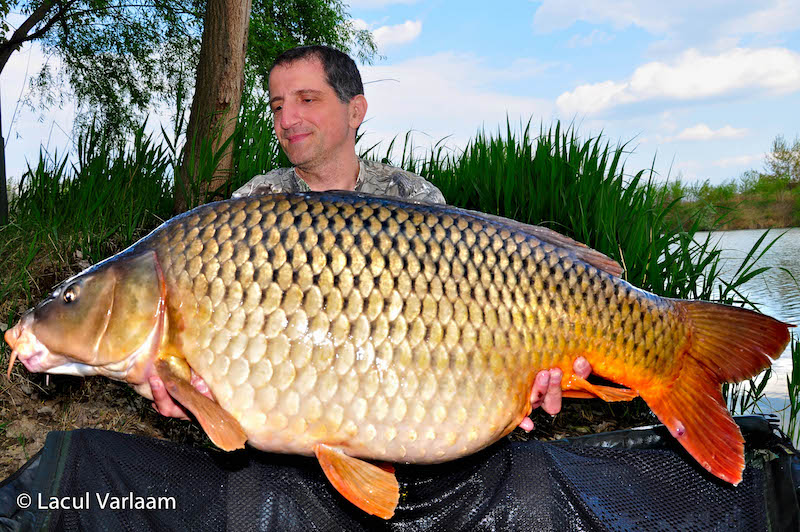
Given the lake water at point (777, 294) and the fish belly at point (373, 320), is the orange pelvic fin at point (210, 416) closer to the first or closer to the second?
the fish belly at point (373, 320)

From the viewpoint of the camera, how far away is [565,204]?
9.47ft

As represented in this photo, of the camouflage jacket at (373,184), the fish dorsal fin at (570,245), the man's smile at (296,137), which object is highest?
the man's smile at (296,137)

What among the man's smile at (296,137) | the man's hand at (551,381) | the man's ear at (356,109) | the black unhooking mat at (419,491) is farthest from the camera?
the man's ear at (356,109)

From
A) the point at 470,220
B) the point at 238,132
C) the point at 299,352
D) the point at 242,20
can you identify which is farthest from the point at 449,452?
the point at 242,20

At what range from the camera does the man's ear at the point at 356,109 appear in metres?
2.12

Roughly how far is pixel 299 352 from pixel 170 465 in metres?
0.65

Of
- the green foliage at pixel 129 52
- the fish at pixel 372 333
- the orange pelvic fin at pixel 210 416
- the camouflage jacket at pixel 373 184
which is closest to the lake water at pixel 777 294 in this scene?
the camouflage jacket at pixel 373 184

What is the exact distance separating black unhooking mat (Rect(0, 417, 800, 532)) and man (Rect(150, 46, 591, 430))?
0.87 metres

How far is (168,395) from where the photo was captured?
1296 millimetres

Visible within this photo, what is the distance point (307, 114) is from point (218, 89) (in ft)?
6.00

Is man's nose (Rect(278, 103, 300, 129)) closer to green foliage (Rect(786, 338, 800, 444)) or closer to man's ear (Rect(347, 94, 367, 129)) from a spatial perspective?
man's ear (Rect(347, 94, 367, 129))

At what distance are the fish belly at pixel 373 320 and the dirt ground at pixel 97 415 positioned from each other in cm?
149

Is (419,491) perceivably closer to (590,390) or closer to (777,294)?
(590,390)

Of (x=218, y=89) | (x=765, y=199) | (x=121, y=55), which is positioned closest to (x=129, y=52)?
(x=121, y=55)
